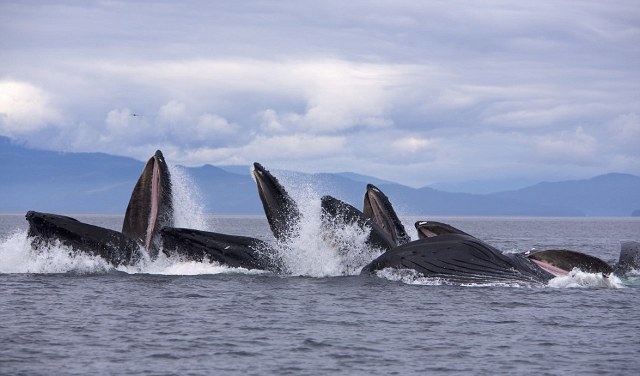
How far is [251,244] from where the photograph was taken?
24938 mm

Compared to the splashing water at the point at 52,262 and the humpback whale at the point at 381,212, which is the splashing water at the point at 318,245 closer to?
the humpback whale at the point at 381,212

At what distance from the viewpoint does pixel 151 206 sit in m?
25.0

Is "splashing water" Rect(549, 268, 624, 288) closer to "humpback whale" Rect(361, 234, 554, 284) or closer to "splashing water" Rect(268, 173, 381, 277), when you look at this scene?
"humpback whale" Rect(361, 234, 554, 284)

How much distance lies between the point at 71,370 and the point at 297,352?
349 cm

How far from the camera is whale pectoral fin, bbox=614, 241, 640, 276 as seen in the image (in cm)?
2816

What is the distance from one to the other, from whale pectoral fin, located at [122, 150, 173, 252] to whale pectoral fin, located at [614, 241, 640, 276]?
12.2 m

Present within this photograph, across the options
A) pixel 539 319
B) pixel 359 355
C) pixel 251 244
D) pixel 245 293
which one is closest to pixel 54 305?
pixel 245 293

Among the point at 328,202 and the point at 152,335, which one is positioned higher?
the point at 328,202

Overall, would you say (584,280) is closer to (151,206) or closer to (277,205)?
(277,205)

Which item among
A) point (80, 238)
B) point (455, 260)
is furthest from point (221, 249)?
point (455, 260)

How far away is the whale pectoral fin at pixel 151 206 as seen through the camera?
24844mm

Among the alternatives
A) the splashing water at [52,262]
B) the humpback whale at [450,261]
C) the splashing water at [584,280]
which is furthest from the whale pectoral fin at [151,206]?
the splashing water at [584,280]

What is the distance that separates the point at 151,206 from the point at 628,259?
13366 mm

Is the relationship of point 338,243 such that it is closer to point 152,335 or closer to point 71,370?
point 152,335
